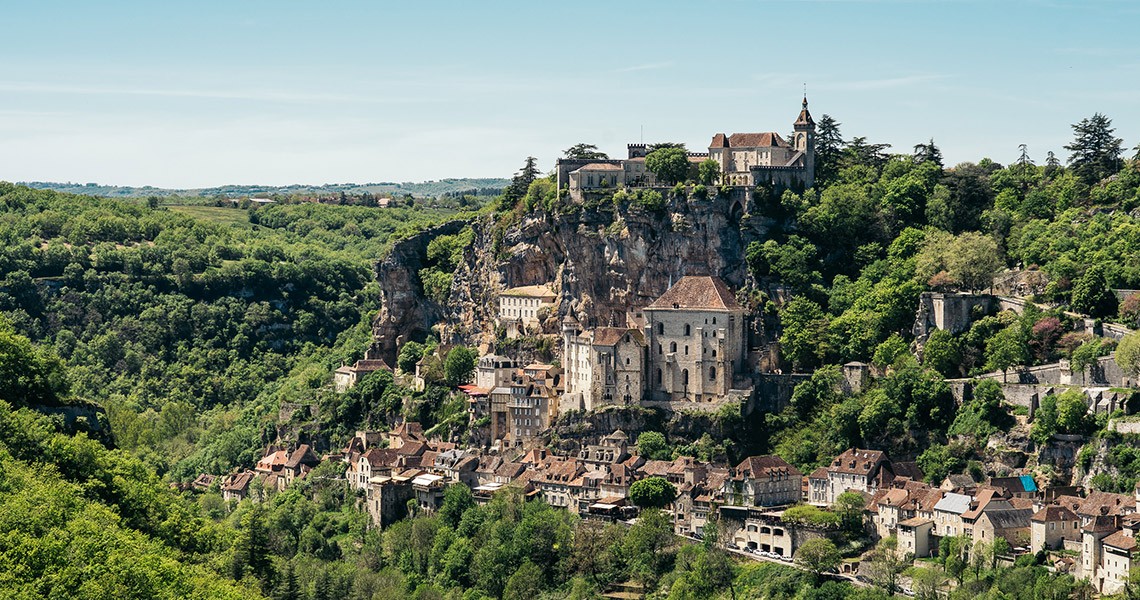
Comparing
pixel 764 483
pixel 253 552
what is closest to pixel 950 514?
pixel 764 483

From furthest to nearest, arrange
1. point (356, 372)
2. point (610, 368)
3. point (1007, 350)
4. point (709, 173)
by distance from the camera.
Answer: point (356, 372) < point (709, 173) < point (610, 368) < point (1007, 350)

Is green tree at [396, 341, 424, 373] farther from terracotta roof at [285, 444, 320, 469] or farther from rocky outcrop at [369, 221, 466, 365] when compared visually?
terracotta roof at [285, 444, 320, 469]

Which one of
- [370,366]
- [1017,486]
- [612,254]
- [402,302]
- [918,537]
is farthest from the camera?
[402,302]

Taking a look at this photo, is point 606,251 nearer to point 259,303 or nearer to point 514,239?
point 514,239

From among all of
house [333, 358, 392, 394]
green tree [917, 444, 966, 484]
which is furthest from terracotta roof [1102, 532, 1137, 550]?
house [333, 358, 392, 394]

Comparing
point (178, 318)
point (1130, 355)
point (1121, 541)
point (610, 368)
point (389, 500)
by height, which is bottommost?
point (389, 500)

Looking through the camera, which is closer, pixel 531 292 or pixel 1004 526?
pixel 1004 526

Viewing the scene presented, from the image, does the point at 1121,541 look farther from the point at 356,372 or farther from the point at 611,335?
the point at 356,372
